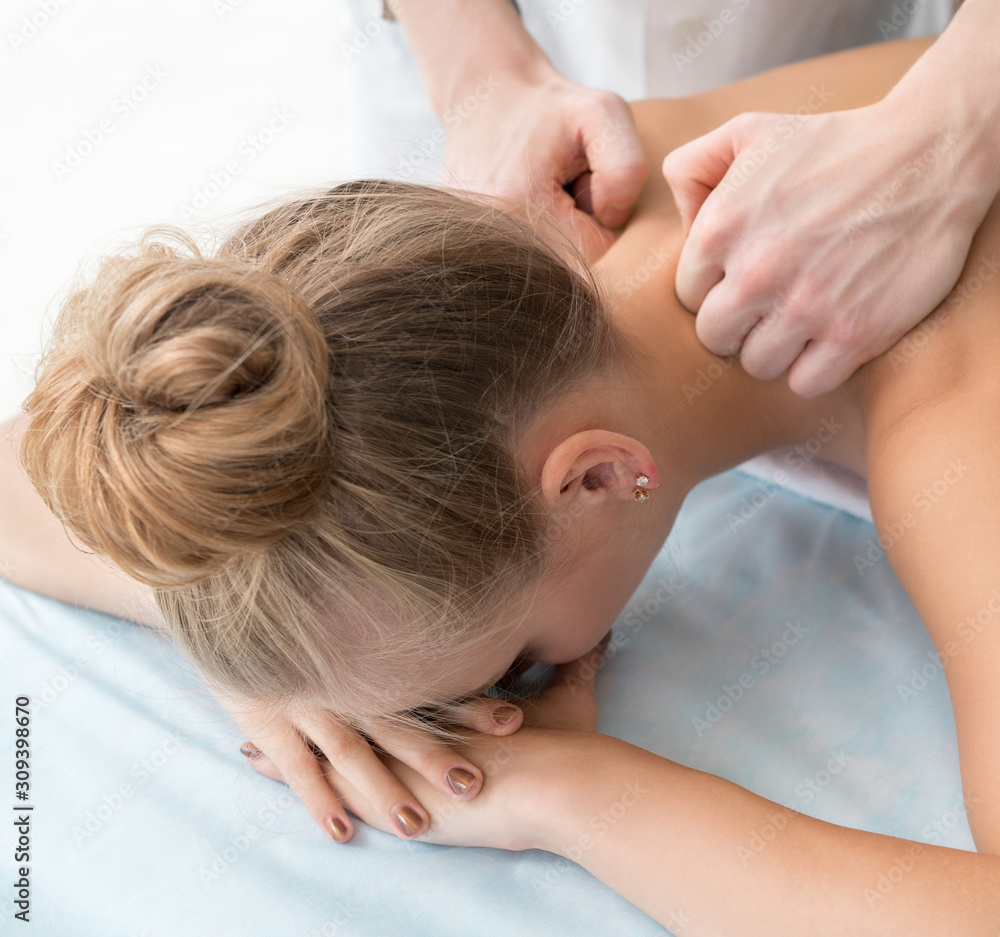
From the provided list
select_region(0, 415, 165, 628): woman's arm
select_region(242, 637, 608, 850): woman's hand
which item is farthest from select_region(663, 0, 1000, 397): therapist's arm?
select_region(0, 415, 165, 628): woman's arm

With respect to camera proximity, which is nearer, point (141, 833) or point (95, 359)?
point (95, 359)

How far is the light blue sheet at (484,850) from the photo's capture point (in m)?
0.87

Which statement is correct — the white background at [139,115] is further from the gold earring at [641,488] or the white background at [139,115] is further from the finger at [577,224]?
the gold earring at [641,488]

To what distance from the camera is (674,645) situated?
42.1 inches

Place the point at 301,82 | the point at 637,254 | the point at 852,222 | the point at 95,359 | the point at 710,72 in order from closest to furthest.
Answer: the point at 95,359 → the point at 852,222 → the point at 637,254 → the point at 710,72 → the point at 301,82

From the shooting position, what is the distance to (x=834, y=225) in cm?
89

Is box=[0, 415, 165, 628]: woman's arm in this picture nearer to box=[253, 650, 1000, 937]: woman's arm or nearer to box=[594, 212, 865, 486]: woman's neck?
box=[253, 650, 1000, 937]: woman's arm

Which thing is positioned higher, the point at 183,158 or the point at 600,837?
the point at 183,158

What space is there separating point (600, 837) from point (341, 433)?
431mm

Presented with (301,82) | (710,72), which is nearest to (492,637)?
(710,72)

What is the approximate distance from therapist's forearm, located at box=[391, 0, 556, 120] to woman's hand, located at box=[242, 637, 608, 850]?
34.3 inches

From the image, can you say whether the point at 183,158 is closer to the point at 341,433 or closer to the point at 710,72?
the point at 710,72

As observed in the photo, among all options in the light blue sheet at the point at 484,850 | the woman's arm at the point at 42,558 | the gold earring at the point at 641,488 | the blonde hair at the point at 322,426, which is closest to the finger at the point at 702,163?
the blonde hair at the point at 322,426

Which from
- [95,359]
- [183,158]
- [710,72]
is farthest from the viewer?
[183,158]
